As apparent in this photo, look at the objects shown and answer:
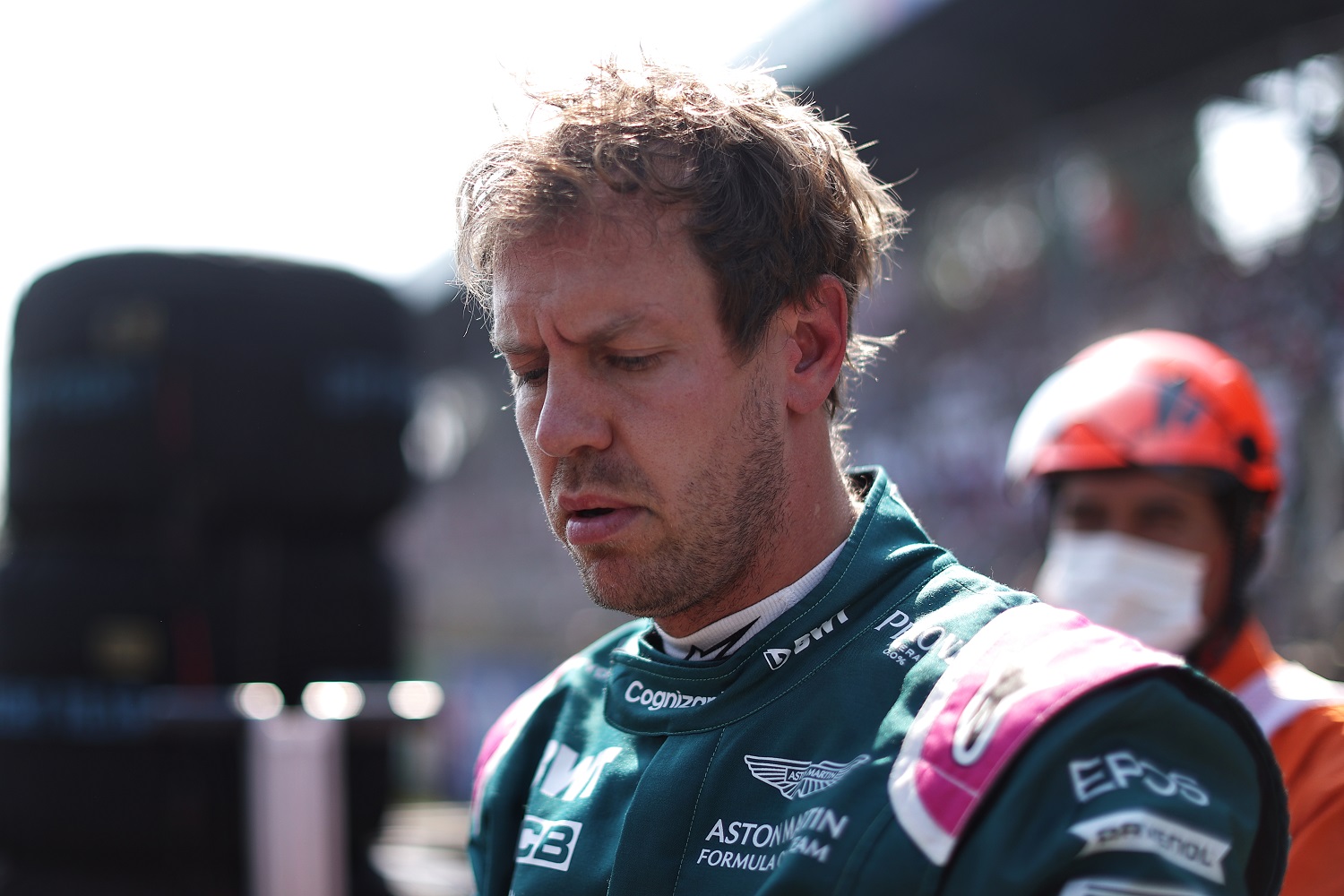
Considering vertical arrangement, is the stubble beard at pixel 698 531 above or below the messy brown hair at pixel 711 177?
below

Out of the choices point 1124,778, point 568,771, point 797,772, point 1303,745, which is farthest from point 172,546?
point 1124,778

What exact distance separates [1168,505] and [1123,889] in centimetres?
180

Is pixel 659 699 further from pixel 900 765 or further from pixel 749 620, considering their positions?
pixel 900 765

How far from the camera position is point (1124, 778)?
120 centimetres

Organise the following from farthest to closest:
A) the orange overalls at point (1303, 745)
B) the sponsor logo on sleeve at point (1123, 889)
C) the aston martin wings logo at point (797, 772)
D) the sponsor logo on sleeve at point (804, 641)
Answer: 1. the orange overalls at point (1303, 745)
2. the sponsor logo on sleeve at point (804, 641)
3. the aston martin wings logo at point (797, 772)
4. the sponsor logo on sleeve at point (1123, 889)

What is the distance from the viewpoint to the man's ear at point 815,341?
171 cm

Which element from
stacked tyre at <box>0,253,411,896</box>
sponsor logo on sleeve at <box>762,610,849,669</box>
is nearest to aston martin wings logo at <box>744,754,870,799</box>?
sponsor logo on sleeve at <box>762,610,849,669</box>

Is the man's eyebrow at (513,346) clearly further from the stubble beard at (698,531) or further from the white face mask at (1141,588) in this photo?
the white face mask at (1141,588)

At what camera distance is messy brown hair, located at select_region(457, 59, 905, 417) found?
1.63m

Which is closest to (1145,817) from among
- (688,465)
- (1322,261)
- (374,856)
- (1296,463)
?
(688,465)

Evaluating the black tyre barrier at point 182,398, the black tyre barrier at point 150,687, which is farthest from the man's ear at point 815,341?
the black tyre barrier at point 182,398

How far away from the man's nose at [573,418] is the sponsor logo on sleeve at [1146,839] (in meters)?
0.74

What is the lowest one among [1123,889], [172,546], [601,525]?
[172,546]

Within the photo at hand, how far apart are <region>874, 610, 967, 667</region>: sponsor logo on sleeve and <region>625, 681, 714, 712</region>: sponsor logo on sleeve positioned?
254 millimetres
